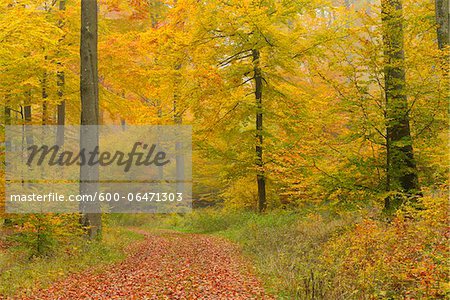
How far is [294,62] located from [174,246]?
23.6 ft

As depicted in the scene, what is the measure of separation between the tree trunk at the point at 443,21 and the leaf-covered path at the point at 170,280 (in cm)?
677

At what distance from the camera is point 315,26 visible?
14.0 m

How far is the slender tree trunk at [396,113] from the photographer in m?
8.33

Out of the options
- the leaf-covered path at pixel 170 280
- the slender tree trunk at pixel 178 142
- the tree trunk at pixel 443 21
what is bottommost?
the leaf-covered path at pixel 170 280

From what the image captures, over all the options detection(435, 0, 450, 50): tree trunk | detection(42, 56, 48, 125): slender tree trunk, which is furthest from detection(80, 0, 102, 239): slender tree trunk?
detection(435, 0, 450, 50): tree trunk

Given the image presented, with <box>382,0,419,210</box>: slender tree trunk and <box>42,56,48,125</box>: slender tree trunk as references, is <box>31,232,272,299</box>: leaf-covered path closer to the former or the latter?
<box>382,0,419,210</box>: slender tree trunk

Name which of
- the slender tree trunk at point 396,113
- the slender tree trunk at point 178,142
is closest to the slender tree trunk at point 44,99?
the slender tree trunk at point 178,142

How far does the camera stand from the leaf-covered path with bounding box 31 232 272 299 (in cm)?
633

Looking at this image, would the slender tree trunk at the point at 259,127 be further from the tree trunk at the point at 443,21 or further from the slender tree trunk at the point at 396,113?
the tree trunk at the point at 443,21

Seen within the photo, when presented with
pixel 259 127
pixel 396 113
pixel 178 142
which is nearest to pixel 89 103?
pixel 259 127

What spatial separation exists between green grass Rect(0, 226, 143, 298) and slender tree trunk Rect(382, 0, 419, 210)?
21.2 feet

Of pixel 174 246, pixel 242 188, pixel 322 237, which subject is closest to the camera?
pixel 322 237

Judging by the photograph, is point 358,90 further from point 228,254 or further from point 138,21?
point 138,21

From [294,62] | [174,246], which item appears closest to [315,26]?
[294,62]
